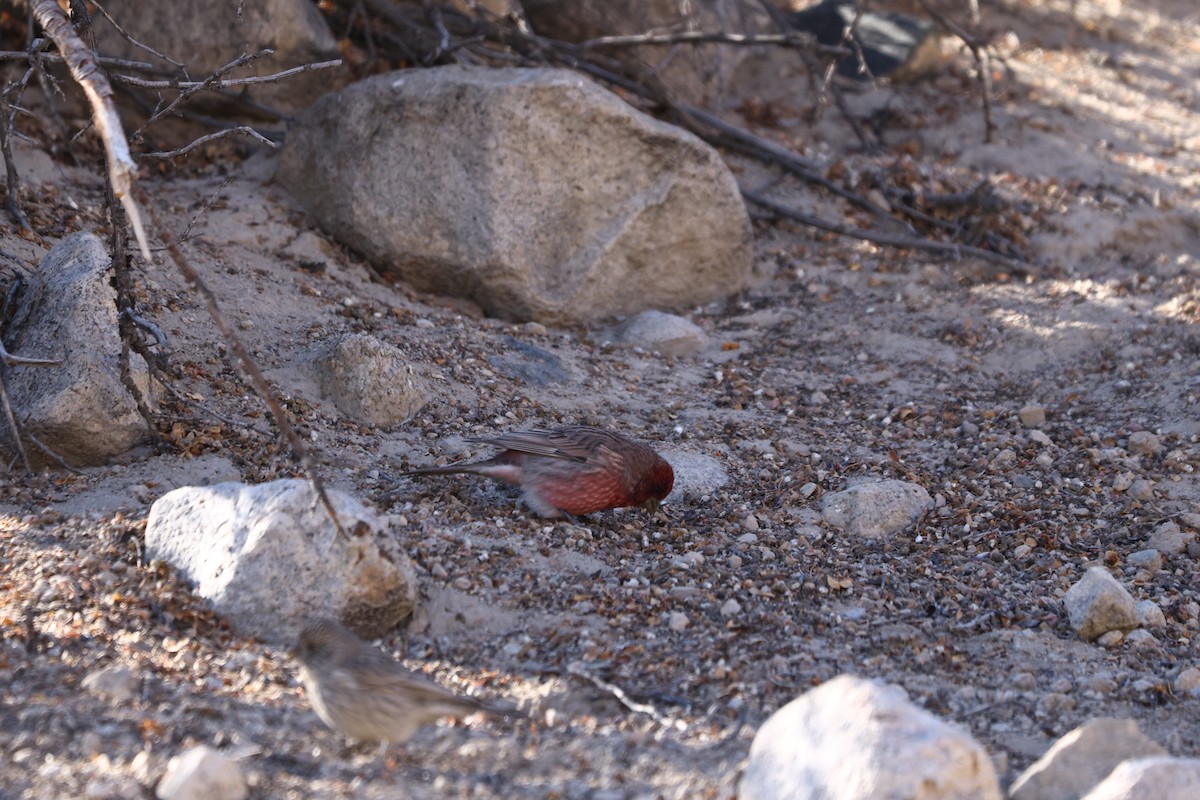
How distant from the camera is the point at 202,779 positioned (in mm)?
2551

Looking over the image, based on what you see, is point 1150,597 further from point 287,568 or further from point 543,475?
point 287,568

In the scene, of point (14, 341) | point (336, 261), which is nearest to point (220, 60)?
point (336, 261)

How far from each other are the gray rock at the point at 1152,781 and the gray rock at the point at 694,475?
7.30ft

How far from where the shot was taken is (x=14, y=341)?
14.1ft

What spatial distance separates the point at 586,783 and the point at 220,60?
5416mm

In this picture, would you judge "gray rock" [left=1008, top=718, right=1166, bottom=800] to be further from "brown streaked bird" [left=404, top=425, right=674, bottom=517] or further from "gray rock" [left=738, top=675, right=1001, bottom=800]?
"brown streaked bird" [left=404, top=425, right=674, bottom=517]

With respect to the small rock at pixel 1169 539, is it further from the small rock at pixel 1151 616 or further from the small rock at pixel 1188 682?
the small rock at pixel 1188 682

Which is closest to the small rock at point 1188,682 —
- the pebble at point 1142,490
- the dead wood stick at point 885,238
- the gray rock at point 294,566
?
the pebble at point 1142,490

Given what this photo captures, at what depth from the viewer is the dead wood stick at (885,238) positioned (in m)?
7.01

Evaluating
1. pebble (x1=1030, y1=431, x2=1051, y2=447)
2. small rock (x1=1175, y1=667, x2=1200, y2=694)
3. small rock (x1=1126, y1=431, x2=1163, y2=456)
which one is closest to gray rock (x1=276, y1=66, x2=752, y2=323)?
pebble (x1=1030, y1=431, x2=1051, y2=447)

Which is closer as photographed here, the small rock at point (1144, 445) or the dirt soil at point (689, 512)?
the dirt soil at point (689, 512)

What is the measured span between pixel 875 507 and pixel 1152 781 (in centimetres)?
206

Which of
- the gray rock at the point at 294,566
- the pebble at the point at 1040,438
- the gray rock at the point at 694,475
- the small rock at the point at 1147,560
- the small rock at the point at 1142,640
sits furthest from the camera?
the pebble at the point at 1040,438

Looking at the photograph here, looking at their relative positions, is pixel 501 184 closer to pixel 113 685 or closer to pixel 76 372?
pixel 76 372
